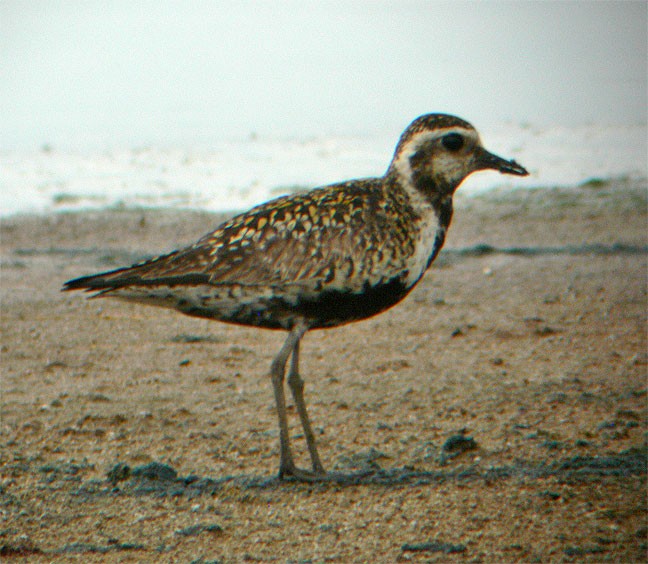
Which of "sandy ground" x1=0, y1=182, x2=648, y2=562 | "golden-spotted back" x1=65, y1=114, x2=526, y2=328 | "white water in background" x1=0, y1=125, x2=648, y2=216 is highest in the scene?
"white water in background" x1=0, y1=125, x2=648, y2=216

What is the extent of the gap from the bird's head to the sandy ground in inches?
56.6

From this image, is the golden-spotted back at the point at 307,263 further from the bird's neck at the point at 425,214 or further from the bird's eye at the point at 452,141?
the bird's eye at the point at 452,141

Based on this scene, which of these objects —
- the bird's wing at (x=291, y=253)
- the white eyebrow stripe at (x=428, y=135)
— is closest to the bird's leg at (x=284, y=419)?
the bird's wing at (x=291, y=253)

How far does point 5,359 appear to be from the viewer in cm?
788

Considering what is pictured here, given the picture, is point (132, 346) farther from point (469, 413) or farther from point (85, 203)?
point (85, 203)

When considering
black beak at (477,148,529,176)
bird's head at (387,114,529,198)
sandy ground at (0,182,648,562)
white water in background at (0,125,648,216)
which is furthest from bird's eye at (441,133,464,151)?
white water in background at (0,125,648,216)

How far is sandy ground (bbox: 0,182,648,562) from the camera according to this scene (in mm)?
5125

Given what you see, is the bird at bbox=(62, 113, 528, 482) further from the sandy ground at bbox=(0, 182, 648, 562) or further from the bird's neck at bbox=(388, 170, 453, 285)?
A: the sandy ground at bbox=(0, 182, 648, 562)

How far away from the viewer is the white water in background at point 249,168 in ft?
42.6

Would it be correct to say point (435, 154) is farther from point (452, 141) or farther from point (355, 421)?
point (355, 421)

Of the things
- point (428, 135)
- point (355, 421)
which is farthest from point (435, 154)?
point (355, 421)

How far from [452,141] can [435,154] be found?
0.12 metres

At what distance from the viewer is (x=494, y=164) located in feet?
20.7

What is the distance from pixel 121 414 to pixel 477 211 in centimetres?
662
